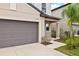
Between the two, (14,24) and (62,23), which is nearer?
(14,24)

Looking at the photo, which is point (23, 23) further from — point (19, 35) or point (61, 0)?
point (61, 0)

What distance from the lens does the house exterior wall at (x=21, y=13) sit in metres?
10.1

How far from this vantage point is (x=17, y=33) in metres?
11.0

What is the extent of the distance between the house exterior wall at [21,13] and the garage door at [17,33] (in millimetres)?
409

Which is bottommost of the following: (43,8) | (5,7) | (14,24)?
(14,24)

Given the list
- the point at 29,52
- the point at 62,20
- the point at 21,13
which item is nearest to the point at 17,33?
the point at 21,13

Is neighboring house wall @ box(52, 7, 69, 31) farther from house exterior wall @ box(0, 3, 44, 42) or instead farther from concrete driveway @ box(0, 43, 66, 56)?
concrete driveway @ box(0, 43, 66, 56)

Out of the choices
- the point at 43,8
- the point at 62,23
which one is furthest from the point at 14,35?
the point at 43,8

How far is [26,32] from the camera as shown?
11766 mm

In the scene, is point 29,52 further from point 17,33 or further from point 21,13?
point 21,13

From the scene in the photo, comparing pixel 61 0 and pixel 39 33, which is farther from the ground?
pixel 61 0

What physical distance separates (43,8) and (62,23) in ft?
17.5

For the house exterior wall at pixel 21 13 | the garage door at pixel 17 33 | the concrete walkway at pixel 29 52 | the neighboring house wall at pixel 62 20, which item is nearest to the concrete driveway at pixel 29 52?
the concrete walkway at pixel 29 52

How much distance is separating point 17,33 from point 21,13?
186 centimetres
